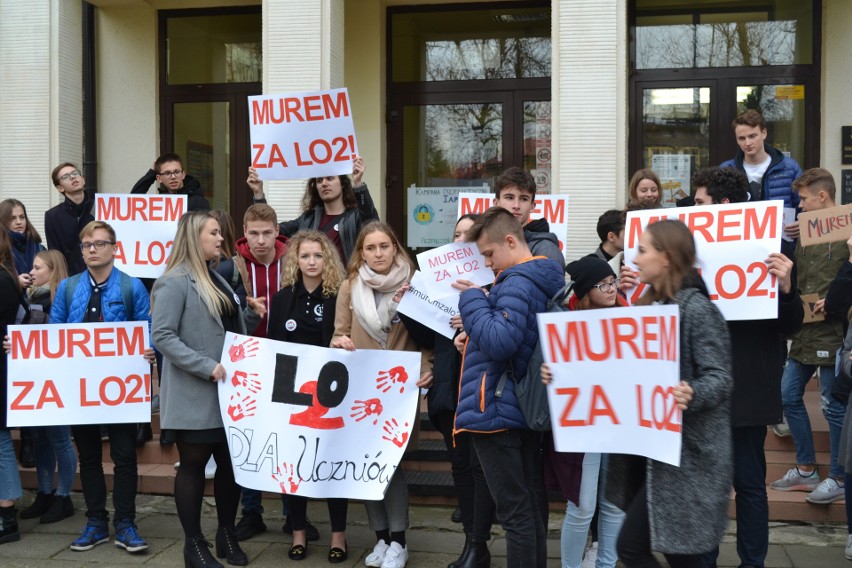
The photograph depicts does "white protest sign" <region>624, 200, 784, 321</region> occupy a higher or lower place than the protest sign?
lower

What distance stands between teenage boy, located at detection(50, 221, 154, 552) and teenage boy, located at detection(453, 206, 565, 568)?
8.11 ft

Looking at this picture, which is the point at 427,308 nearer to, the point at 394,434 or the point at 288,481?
the point at 394,434

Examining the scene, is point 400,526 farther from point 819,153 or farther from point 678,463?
point 819,153

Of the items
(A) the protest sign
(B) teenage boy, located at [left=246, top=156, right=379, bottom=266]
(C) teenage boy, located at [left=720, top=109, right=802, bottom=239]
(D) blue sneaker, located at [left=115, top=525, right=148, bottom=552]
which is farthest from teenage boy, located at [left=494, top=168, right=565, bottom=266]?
(A) the protest sign

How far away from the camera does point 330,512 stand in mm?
5895

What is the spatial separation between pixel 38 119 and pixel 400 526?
23.3ft

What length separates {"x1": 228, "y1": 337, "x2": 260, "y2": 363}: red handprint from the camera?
5.57 meters

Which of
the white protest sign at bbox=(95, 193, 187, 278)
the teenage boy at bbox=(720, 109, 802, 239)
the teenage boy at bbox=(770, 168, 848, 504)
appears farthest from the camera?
the white protest sign at bbox=(95, 193, 187, 278)

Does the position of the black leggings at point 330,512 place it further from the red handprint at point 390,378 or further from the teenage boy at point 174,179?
the teenage boy at point 174,179

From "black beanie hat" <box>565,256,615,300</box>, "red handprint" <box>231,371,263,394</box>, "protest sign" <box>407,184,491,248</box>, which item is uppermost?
"protest sign" <box>407,184,491,248</box>

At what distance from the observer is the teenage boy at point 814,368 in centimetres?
644

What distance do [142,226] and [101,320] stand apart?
4.98 feet

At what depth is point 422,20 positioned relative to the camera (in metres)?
11.4

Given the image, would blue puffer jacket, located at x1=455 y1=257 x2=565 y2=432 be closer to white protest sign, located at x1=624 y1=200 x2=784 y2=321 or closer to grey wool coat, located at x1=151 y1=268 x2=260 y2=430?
white protest sign, located at x1=624 y1=200 x2=784 y2=321
